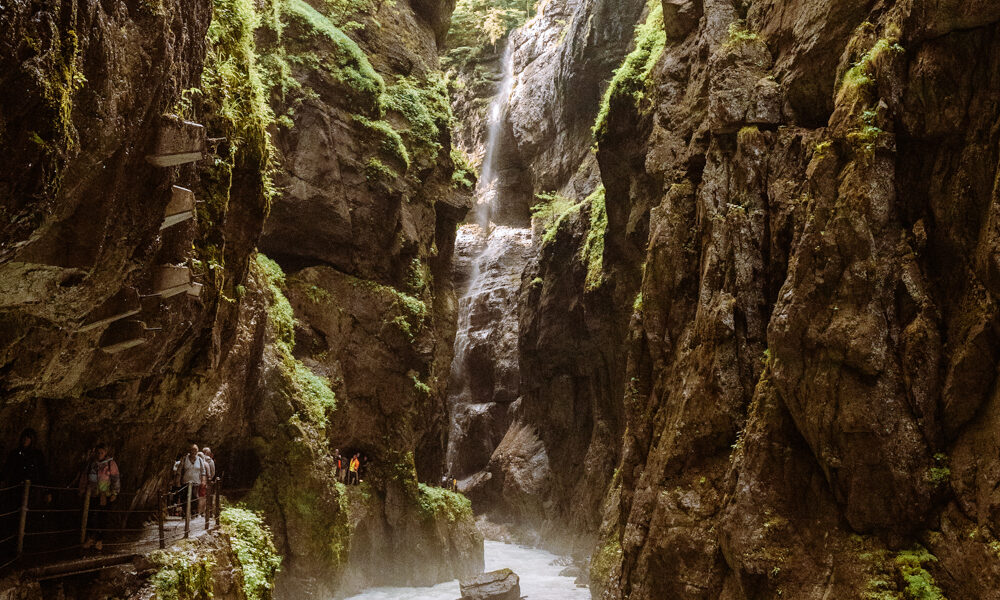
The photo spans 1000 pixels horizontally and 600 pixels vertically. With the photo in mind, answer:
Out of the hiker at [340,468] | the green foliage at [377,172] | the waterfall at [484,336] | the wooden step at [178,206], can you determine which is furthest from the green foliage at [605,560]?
the waterfall at [484,336]

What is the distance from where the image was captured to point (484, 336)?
35750 mm

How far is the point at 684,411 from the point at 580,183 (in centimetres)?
2044

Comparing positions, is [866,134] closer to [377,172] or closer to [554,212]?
[377,172]

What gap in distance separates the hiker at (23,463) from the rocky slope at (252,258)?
0.82 ft

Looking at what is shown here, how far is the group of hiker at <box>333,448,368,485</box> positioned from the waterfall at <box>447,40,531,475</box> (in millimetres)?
15389

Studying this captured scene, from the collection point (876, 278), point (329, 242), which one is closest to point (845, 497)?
point (876, 278)

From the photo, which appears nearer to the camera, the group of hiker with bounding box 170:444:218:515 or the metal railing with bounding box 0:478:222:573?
the metal railing with bounding box 0:478:222:573

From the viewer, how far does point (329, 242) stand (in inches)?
798

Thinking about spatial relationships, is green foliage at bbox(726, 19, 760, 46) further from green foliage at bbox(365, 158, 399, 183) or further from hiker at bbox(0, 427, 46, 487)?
hiker at bbox(0, 427, 46, 487)

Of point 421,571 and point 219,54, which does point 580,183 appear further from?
point 219,54

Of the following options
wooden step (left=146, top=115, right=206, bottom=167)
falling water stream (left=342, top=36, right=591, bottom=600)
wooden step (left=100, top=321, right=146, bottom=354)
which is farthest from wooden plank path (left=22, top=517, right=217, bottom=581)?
falling water stream (left=342, top=36, right=591, bottom=600)

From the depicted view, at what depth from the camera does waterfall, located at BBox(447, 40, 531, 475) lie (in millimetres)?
34906

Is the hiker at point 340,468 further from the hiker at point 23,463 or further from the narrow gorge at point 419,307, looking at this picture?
the hiker at point 23,463

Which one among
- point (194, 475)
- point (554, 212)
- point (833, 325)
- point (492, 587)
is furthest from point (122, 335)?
point (554, 212)
